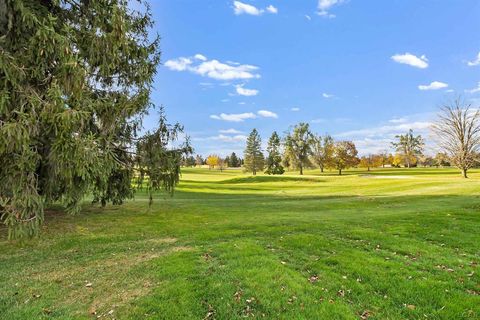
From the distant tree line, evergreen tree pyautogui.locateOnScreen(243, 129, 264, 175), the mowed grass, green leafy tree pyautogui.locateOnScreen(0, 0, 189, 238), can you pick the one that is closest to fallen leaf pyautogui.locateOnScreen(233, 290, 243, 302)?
the mowed grass

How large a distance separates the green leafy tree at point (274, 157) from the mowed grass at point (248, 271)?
186 feet

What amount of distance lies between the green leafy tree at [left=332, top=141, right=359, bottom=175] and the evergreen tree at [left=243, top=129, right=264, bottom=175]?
19.6m

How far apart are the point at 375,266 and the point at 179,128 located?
9288 millimetres

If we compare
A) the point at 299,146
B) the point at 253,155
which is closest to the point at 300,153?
the point at 299,146

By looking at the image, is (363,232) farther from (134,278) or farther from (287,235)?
(134,278)

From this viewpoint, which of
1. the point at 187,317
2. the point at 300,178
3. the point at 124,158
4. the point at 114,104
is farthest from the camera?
the point at 300,178

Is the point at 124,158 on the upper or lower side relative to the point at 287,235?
A: upper

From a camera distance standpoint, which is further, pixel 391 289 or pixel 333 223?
pixel 333 223

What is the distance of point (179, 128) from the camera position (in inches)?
540

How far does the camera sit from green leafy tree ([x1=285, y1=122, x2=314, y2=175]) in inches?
2618

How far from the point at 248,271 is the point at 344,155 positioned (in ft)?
186

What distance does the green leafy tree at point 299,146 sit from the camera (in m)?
66.5

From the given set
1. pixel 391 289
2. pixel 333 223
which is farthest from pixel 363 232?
pixel 391 289

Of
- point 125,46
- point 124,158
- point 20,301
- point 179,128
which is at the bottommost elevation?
point 20,301
